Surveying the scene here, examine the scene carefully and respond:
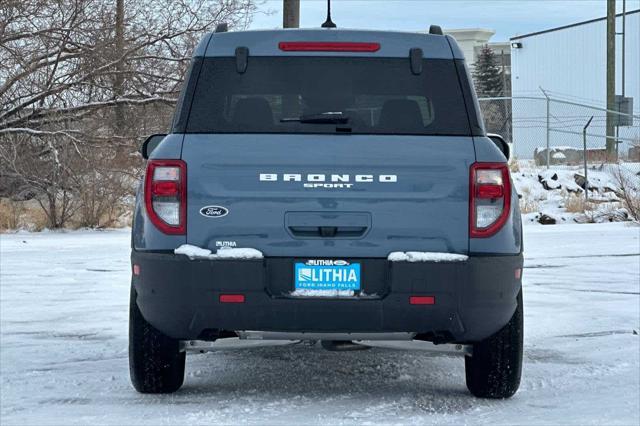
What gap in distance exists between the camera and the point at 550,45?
57219 millimetres

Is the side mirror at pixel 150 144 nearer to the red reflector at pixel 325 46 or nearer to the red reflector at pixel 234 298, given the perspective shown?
the red reflector at pixel 325 46

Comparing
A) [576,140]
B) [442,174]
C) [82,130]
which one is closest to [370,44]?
[442,174]

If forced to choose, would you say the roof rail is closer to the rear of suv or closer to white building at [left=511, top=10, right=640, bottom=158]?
the rear of suv

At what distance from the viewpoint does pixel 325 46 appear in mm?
6082

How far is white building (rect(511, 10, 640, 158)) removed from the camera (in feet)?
155

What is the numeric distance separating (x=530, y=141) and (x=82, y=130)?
30.1 meters

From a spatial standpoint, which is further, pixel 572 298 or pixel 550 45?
pixel 550 45

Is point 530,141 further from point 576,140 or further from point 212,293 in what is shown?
point 212,293

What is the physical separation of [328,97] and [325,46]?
26 cm

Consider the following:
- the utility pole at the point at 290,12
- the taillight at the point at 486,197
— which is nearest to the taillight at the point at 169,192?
the taillight at the point at 486,197

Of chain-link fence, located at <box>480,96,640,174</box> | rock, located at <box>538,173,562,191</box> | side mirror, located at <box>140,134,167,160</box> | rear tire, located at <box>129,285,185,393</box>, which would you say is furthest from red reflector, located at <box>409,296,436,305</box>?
chain-link fence, located at <box>480,96,640,174</box>

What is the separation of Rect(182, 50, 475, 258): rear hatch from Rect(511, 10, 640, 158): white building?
37.4m

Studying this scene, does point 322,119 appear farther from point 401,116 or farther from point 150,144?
point 150,144

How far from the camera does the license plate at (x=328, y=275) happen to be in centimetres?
561
